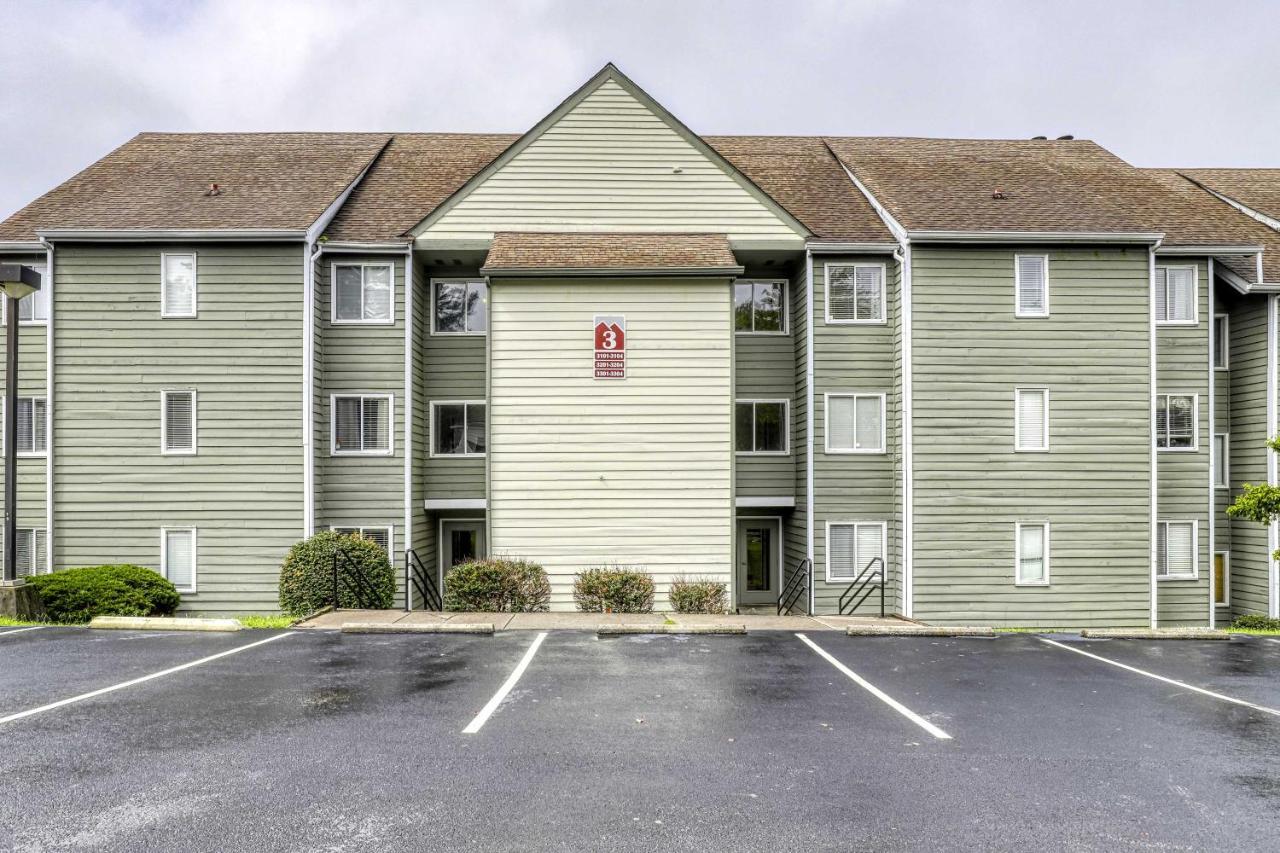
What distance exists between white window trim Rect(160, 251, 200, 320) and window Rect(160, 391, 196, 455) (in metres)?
1.55

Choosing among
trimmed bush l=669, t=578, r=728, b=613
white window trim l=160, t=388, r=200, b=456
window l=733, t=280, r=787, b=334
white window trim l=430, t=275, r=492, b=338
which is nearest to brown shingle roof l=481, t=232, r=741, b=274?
white window trim l=430, t=275, r=492, b=338

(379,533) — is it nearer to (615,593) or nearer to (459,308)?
(459,308)

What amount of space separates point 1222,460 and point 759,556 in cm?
1080

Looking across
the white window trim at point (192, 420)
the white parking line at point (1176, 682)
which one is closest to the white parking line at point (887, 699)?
the white parking line at point (1176, 682)

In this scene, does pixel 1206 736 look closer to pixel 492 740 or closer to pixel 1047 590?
pixel 492 740

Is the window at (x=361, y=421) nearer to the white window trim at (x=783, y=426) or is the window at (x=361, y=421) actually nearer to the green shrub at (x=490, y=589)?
the green shrub at (x=490, y=589)

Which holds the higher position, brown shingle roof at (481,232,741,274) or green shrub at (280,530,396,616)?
brown shingle roof at (481,232,741,274)

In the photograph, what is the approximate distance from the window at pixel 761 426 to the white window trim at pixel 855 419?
1.22 m

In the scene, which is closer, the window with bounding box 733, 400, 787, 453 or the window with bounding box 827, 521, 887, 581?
the window with bounding box 827, 521, 887, 581

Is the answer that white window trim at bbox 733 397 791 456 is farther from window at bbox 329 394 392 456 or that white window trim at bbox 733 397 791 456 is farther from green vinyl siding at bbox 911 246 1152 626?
window at bbox 329 394 392 456

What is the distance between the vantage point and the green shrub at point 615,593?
14422 millimetres

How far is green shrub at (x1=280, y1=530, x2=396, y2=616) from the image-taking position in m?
14.5

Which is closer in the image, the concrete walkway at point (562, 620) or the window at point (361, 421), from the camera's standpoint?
the concrete walkway at point (562, 620)

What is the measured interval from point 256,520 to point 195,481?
146cm
